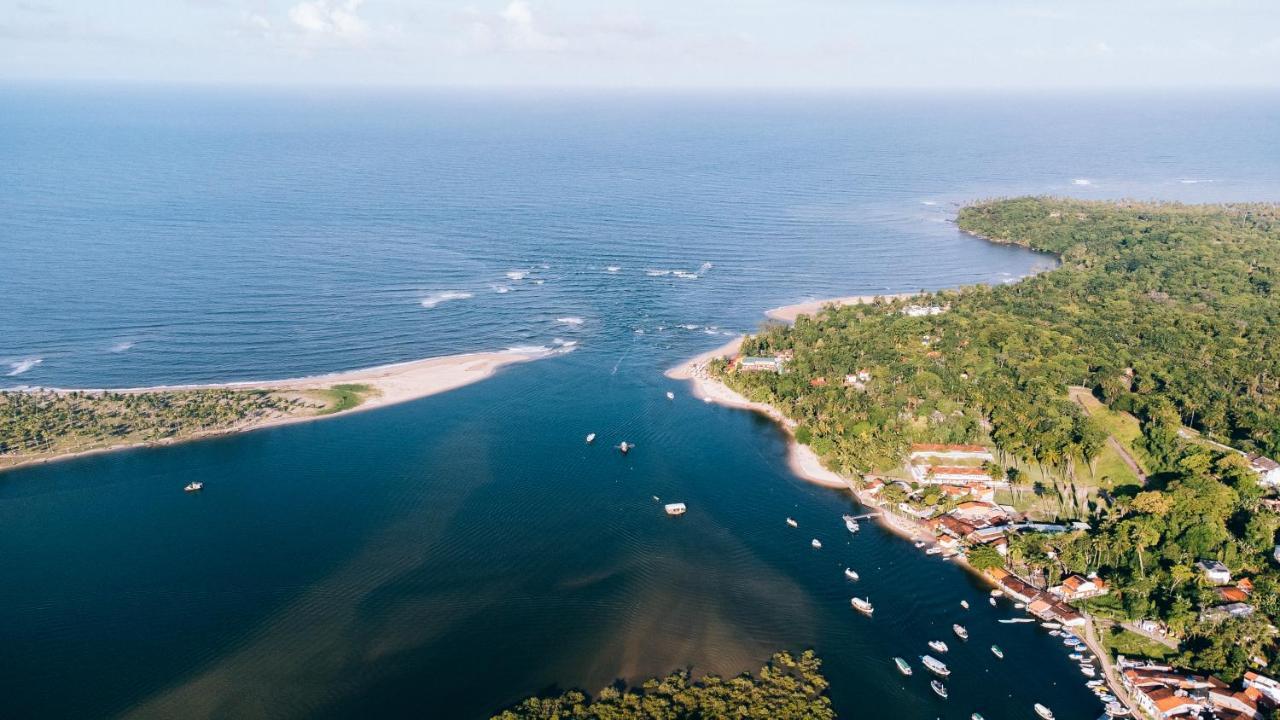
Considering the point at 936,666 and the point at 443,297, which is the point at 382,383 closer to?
the point at 443,297

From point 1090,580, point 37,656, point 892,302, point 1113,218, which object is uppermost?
point 1113,218

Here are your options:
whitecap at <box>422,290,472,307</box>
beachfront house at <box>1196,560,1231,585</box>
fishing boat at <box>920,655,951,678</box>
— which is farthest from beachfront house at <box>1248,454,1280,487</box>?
whitecap at <box>422,290,472,307</box>

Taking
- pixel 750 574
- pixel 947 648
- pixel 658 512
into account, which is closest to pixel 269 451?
pixel 658 512

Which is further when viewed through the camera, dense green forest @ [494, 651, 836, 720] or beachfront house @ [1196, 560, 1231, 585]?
beachfront house @ [1196, 560, 1231, 585]

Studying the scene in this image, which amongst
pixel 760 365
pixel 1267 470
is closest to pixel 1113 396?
pixel 1267 470

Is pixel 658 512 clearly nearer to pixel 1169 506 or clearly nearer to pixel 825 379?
→ pixel 825 379

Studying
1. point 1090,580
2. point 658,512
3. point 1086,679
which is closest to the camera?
point 1086,679

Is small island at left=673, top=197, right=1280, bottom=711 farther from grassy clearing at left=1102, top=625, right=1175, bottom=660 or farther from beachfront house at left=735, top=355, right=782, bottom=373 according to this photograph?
beachfront house at left=735, top=355, right=782, bottom=373
